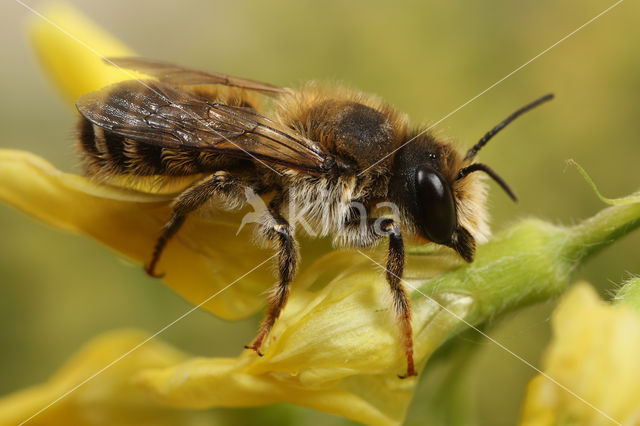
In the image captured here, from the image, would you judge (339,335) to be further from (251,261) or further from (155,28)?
(155,28)

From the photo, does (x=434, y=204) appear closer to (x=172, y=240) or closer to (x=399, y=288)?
(x=399, y=288)

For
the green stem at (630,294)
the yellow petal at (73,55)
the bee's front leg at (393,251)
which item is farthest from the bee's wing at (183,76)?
the green stem at (630,294)

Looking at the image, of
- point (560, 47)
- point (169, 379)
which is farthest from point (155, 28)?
point (169, 379)

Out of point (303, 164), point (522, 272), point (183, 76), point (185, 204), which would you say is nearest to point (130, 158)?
point (185, 204)

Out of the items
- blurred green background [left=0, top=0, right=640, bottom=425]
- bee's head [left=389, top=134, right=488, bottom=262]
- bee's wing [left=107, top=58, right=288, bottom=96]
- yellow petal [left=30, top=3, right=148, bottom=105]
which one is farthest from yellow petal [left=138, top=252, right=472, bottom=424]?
blurred green background [left=0, top=0, right=640, bottom=425]

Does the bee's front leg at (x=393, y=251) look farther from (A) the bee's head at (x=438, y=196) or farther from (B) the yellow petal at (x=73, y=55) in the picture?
(B) the yellow petal at (x=73, y=55)

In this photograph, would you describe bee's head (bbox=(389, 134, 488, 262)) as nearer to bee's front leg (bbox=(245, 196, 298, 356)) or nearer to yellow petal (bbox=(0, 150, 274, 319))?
bee's front leg (bbox=(245, 196, 298, 356))
